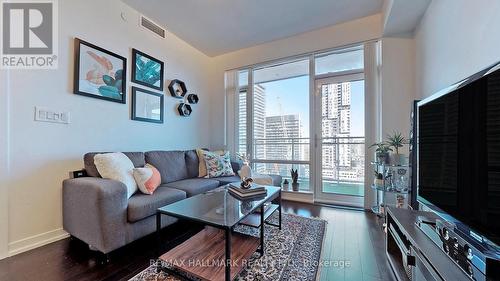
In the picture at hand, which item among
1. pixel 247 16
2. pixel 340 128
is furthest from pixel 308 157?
pixel 247 16

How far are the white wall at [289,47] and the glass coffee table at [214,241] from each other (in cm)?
236

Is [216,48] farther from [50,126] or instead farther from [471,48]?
[471,48]

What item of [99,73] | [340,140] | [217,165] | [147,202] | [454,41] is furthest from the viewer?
→ [340,140]

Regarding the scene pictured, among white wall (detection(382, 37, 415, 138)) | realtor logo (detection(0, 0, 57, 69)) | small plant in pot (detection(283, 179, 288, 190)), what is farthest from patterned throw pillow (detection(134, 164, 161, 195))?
white wall (detection(382, 37, 415, 138))

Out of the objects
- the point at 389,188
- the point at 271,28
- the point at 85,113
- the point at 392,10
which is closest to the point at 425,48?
the point at 392,10

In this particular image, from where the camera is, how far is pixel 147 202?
175 centimetres

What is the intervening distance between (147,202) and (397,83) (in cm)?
313

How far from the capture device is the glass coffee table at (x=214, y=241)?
4.09 feet

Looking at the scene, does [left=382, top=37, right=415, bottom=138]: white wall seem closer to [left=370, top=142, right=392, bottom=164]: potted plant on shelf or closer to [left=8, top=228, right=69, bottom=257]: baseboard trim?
[left=370, top=142, right=392, bottom=164]: potted plant on shelf

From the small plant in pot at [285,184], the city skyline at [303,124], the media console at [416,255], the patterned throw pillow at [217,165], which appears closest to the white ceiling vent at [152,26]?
the city skyline at [303,124]

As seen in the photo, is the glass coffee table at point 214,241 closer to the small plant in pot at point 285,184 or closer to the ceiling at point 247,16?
the small plant in pot at point 285,184

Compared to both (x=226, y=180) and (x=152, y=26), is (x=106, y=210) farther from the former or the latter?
(x=152, y=26)

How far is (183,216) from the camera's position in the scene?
1354 mm

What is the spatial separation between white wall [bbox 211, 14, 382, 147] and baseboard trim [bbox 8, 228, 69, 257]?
250 centimetres
